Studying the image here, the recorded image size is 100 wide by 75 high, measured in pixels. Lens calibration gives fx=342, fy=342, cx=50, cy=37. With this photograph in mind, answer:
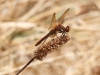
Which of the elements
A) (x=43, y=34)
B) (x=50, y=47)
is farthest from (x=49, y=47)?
(x=43, y=34)

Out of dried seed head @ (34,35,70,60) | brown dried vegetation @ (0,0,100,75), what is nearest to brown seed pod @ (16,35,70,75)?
dried seed head @ (34,35,70,60)

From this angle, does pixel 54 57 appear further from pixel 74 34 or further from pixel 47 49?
pixel 47 49

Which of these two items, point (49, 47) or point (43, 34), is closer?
point (49, 47)

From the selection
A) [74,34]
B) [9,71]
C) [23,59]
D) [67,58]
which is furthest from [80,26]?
[9,71]

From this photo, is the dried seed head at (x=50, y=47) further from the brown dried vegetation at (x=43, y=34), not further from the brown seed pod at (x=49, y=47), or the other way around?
the brown dried vegetation at (x=43, y=34)

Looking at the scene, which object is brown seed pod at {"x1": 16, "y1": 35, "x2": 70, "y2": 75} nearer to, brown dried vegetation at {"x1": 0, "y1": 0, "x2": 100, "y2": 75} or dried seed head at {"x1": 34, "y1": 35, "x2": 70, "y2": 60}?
dried seed head at {"x1": 34, "y1": 35, "x2": 70, "y2": 60}

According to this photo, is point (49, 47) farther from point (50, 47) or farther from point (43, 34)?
point (43, 34)

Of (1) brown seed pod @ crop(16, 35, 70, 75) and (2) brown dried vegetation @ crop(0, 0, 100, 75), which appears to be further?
(2) brown dried vegetation @ crop(0, 0, 100, 75)

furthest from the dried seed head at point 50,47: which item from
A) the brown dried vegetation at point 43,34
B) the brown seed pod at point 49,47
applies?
the brown dried vegetation at point 43,34

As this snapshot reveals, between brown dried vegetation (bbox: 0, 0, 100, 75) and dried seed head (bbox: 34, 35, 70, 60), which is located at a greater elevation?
brown dried vegetation (bbox: 0, 0, 100, 75)
